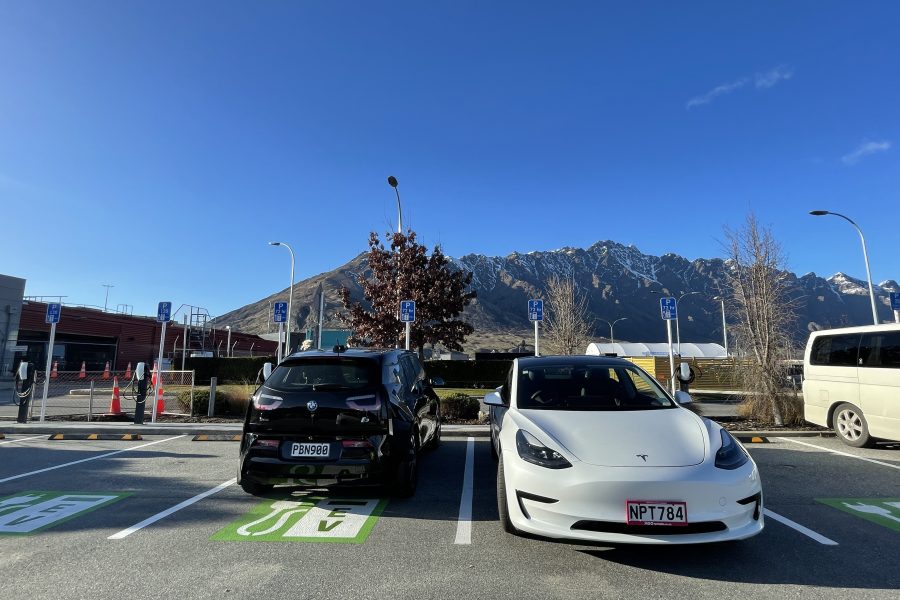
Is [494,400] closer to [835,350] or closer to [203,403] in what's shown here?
[835,350]

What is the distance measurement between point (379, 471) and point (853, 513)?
4738 mm

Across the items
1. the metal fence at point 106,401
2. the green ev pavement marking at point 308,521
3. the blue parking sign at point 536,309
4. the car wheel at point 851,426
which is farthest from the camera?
the metal fence at point 106,401

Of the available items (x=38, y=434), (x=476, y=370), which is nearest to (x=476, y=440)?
(x=38, y=434)

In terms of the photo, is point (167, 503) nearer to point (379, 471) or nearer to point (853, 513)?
point (379, 471)

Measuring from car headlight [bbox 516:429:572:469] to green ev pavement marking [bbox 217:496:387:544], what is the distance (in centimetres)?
159

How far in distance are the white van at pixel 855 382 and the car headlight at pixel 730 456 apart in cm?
595

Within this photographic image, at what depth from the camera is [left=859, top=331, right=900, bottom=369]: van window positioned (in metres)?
7.74

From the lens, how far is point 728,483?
3.41 m

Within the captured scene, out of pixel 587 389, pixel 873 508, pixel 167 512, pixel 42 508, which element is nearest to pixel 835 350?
pixel 873 508

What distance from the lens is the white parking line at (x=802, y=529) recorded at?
13.4 feet

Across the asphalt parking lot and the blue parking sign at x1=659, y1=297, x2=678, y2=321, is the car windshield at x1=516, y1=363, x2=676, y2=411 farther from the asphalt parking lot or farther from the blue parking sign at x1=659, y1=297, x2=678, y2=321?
the blue parking sign at x1=659, y1=297, x2=678, y2=321

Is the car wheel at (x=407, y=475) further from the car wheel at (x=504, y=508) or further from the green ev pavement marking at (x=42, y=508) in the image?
the green ev pavement marking at (x=42, y=508)

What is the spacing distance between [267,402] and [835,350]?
9641 millimetres

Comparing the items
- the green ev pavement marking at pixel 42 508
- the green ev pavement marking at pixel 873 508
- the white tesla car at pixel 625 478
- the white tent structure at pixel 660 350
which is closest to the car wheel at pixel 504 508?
the white tesla car at pixel 625 478
